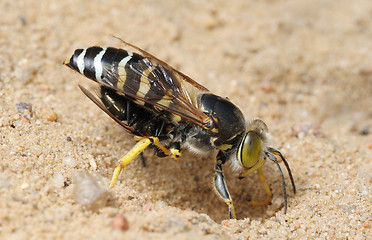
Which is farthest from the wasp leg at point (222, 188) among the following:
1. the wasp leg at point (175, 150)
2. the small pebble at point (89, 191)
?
the small pebble at point (89, 191)

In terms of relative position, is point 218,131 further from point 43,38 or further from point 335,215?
point 43,38

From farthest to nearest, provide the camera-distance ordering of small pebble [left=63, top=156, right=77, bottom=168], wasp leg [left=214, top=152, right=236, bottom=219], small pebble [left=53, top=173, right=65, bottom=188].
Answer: wasp leg [left=214, top=152, right=236, bottom=219], small pebble [left=63, top=156, right=77, bottom=168], small pebble [left=53, top=173, right=65, bottom=188]

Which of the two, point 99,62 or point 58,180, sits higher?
point 99,62

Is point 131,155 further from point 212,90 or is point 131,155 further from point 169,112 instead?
point 212,90

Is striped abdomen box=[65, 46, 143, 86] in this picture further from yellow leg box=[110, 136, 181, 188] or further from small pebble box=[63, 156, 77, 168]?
small pebble box=[63, 156, 77, 168]

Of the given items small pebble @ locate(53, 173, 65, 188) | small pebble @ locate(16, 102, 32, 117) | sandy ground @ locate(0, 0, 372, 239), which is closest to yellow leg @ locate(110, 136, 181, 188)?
sandy ground @ locate(0, 0, 372, 239)

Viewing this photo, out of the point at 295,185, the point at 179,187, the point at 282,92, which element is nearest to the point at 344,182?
the point at 295,185

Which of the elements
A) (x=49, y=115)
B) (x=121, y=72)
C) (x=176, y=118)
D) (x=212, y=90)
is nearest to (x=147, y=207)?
(x=176, y=118)
